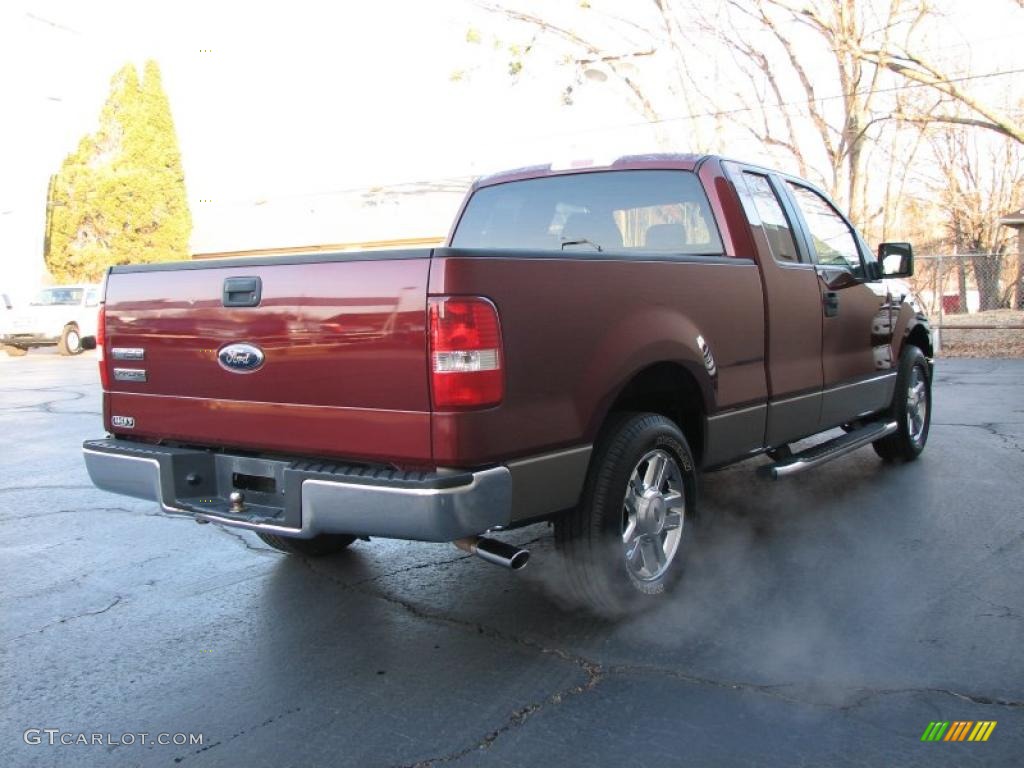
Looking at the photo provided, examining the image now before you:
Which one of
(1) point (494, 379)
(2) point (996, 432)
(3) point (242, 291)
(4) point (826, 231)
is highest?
(4) point (826, 231)

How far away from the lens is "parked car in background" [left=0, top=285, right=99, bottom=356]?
23688 mm

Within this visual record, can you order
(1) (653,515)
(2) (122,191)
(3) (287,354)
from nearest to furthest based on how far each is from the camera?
1. (3) (287,354)
2. (1) (653,515)
3. (2) (122,191)

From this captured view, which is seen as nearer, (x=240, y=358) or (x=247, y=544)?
(x=240, y=358)

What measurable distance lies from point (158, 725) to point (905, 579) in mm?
3263

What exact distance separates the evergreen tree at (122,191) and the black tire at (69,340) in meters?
7.94

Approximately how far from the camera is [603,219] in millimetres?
5059

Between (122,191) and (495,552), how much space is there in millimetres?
31344

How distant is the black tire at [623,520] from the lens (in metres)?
3.73

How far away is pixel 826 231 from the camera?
6.00 m

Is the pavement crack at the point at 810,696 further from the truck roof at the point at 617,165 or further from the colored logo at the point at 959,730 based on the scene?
the truck roof at the point at 617,165

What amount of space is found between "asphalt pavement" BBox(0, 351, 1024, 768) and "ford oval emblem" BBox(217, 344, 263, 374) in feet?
3.70

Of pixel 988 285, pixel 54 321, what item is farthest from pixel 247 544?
pixel 988 285

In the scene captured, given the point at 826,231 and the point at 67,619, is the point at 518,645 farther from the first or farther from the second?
the point at 826,231

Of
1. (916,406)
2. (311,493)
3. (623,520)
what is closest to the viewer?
(311,493)
